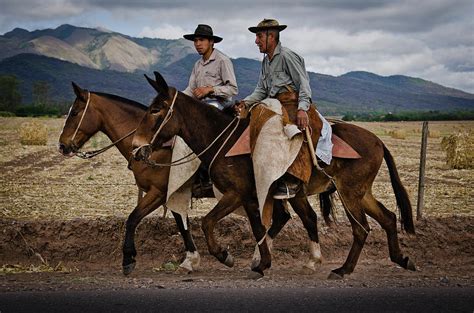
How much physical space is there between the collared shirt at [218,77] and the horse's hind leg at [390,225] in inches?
102

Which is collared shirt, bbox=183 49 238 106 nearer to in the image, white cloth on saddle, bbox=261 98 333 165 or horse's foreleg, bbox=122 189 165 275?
white cloth on saddle, bbox=261 98 333 165

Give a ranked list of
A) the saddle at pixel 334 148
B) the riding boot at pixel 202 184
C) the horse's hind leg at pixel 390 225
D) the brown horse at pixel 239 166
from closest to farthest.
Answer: the brown horse at pixel 239 166 < the saddle at pixel 334 148 < the horse's hind leg at pixel 390 225 < the riding boot at pixel 202 184

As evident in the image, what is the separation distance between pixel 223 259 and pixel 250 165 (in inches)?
53.2

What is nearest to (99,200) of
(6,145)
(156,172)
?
(156,172)

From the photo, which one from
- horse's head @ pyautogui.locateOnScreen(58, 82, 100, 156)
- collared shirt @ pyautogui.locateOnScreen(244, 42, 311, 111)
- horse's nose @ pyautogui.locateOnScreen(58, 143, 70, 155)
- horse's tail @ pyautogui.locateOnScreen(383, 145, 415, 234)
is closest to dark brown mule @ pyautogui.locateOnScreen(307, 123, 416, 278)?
horse's tail @ pyautogui.locateOnScreen(383, 145, 415, 234)

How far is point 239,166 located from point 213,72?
6.34 feet

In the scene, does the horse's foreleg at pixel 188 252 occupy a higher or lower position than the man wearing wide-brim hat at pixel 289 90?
lower

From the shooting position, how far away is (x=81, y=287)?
23.7ft

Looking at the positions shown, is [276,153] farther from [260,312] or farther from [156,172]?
[260,312]

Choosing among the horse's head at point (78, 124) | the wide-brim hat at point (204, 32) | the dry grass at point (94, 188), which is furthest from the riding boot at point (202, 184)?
the dry grass at point (94, 188)

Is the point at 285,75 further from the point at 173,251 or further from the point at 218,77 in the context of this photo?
the point at 173,251

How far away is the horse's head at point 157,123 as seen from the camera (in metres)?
8.16

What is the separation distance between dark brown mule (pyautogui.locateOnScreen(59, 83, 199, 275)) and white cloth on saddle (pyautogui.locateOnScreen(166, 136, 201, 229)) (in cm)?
17

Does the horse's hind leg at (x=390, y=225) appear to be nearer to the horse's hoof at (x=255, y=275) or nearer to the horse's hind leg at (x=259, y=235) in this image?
the horse's hind leg at (x=259, y=235)
